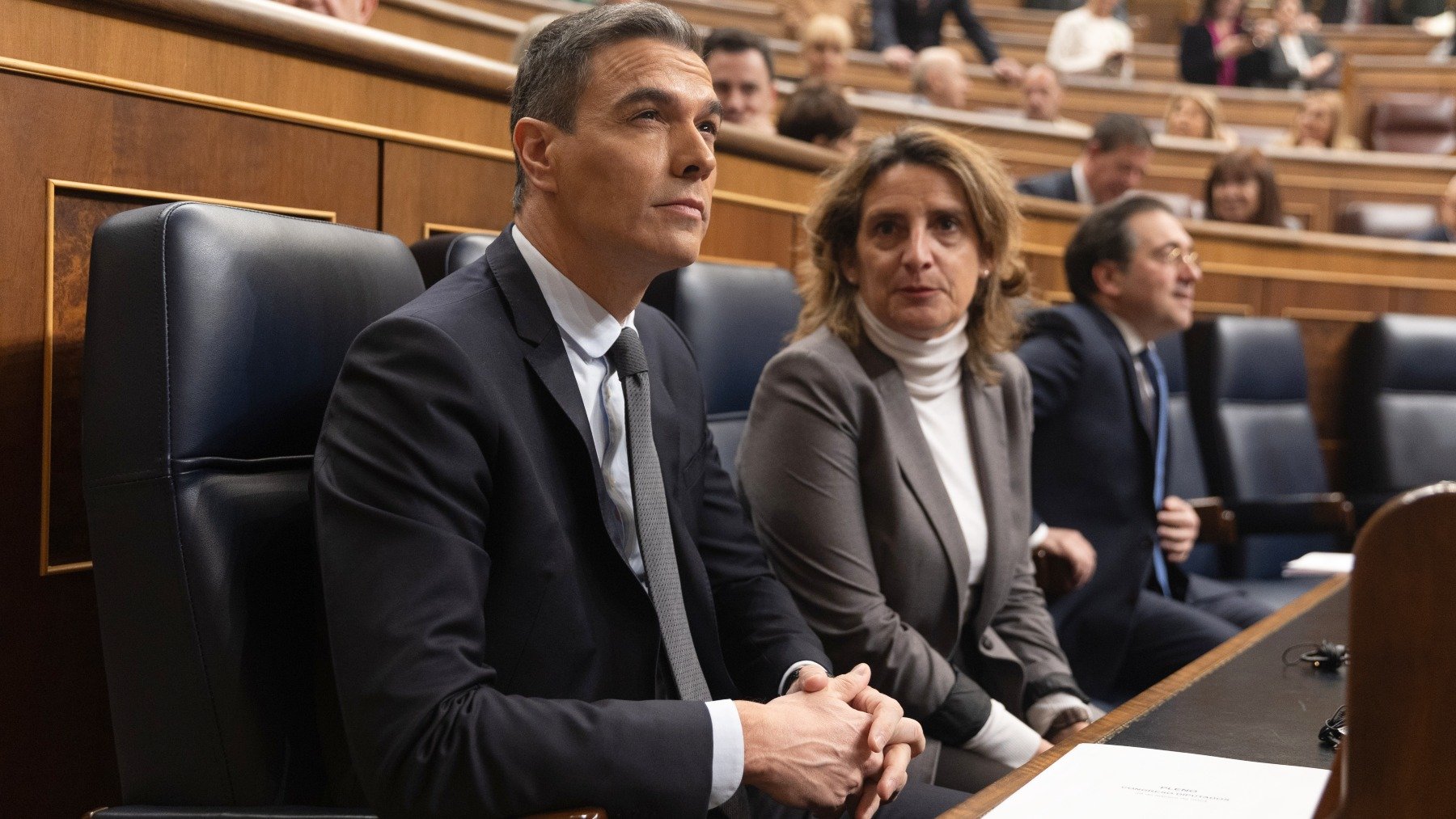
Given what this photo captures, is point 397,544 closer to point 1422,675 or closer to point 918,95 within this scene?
point 1422,675

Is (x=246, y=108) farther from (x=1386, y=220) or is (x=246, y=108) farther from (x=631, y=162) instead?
(x=1386, y=220)

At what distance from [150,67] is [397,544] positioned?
635 millimetres

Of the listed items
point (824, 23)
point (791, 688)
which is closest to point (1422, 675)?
point (791, 688)

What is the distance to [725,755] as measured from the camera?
85 centimetres

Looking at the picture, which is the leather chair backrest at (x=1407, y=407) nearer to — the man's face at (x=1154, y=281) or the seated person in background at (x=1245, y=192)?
the seated person in background at (x=1245, y=192)

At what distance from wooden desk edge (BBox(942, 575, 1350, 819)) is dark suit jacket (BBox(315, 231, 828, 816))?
18cm

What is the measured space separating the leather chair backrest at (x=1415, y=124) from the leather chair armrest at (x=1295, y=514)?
13.3ft

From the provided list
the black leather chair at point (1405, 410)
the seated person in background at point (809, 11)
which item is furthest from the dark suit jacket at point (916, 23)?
the black leather chair at point (1405, 410)

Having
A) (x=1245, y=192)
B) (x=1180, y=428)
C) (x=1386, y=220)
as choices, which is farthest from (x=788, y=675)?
(x=1386, y=220)

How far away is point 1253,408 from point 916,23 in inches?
137

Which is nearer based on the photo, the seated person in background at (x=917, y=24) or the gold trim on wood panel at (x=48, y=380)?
the gold trim on wood panel at (x=48, y=380)

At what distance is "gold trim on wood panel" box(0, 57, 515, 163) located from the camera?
1049 mm

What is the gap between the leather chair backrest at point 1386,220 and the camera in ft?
14.6

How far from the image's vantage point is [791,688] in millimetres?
1007
